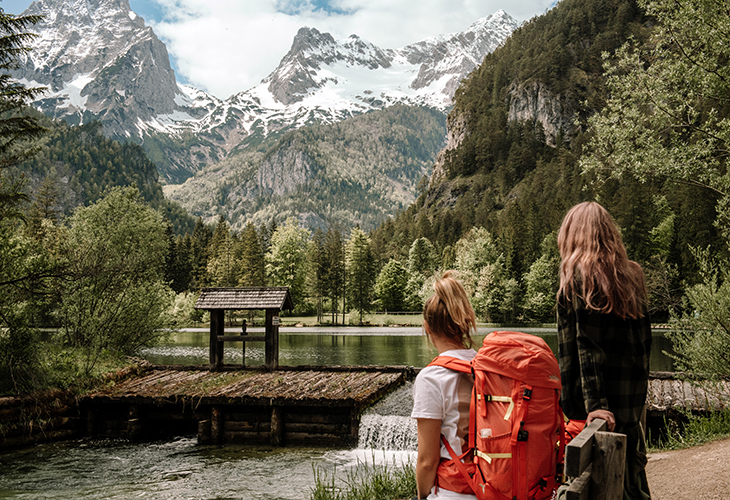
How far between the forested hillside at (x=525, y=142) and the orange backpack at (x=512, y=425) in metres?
69.9

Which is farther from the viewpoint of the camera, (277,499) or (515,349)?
(277,499)

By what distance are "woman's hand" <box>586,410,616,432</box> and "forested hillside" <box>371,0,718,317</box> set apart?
69.6 meters

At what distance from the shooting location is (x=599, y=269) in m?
3.25

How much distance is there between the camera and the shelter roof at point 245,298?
57.2 feet

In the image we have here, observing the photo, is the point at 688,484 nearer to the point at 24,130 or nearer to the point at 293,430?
the point at 293,430

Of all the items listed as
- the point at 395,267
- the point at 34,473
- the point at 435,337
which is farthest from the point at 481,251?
the point at 435,337

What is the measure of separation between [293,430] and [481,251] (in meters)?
61.6

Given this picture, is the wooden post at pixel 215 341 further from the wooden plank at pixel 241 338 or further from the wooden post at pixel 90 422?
the wooden post at pixel 90 422

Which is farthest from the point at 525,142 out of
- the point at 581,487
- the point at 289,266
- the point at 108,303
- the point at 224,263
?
the point at 581,487

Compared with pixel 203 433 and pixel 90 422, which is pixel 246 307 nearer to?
pixel 203 433

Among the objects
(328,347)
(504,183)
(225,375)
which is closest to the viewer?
A: (225,375)

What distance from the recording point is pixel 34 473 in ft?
37.4

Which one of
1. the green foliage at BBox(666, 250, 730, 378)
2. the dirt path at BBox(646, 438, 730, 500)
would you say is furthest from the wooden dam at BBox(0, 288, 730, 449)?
the dirt path at BBox(646, 438, 730, 500)

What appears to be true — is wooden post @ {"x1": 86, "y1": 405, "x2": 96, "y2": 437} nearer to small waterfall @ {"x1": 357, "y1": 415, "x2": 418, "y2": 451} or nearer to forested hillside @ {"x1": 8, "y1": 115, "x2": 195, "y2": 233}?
small waterfall @ {"x1": 357, "y1": 415, "x2": 418, "y2": 451}
